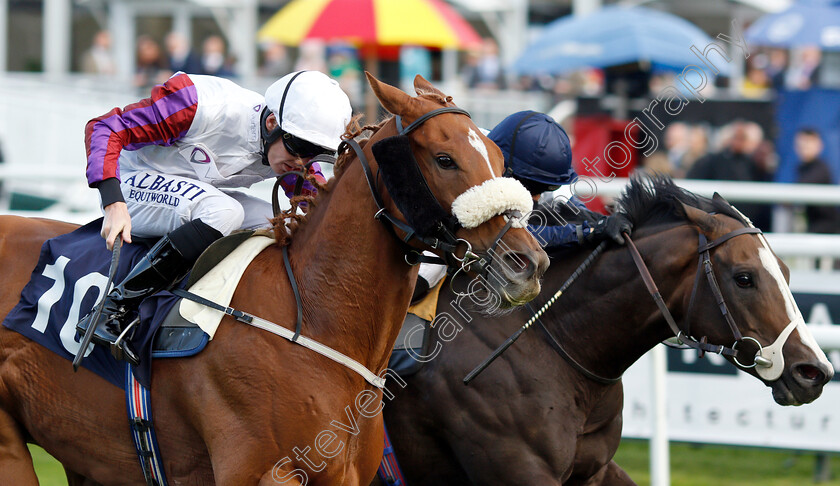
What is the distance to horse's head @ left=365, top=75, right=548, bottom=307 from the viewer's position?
108 inches

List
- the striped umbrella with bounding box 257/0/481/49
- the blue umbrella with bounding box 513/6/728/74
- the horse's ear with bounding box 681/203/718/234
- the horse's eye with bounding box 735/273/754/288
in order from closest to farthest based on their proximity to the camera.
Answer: the horse's eye with bounding box 735/273/754/288 < the horse's ear with bounding box 681/203/718/234 < the striped umbrella with bounding box 257/0/481/49 < the blue umbrella with bounding box 513/6/728/74

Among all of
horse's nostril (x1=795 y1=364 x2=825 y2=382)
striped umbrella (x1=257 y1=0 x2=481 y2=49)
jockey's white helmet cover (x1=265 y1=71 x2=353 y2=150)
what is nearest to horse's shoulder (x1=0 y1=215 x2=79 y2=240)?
jockey's white helmet cover (x1=265 y1=71 x2=353 y2=150)

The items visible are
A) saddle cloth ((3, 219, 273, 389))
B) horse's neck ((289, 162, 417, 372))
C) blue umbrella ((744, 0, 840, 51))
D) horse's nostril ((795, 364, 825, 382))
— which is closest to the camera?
horse's neck ((289, 162, 417, 372))

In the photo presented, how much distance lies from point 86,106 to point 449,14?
467 centimetres

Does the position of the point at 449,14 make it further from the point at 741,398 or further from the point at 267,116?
the point at 267,116

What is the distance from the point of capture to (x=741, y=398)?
560cm

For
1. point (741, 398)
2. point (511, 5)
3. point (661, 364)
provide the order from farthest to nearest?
point (511, 5) → point (741, 398) → point (661, 364)

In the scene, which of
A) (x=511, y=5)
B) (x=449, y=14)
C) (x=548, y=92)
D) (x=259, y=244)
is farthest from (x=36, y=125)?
(x=259, y=244)

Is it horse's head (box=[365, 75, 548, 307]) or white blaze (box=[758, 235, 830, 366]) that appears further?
white blaze (box=[758, 235, 830, 366])

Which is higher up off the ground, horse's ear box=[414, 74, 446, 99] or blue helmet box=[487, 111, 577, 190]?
horse's ear box=[414, 74, 446, 99]

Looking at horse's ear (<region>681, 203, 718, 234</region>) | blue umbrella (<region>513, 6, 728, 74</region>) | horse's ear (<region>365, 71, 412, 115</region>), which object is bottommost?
horse's ear (<region>681, 203, 718, 234</region>)

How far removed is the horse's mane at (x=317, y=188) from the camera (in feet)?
10.3

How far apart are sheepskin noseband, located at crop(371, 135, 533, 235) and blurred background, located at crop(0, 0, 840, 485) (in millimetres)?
1563

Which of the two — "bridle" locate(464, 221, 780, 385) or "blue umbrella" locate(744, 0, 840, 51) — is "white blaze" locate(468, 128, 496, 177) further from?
"blue umbrella" locate(744, 0, 840, 51)
